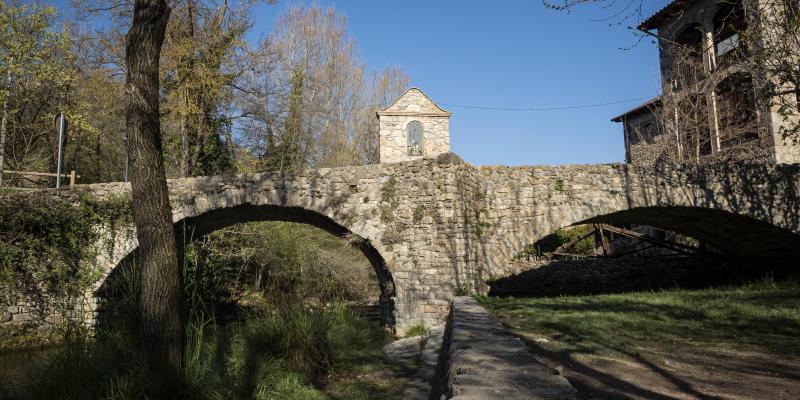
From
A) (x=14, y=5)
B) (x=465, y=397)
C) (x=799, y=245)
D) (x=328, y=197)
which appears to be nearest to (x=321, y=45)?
(x=14, y=5)

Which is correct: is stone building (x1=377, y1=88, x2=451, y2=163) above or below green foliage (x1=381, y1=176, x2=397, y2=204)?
above

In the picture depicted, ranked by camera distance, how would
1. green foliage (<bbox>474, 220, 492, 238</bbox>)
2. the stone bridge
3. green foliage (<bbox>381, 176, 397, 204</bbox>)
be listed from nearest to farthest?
1. the stone bridge
2. green foliage (<bbox>381, 176, 397, 204</bbox>)
3. green foliage (<bbox>474, 220, 492, 238</bbox>)

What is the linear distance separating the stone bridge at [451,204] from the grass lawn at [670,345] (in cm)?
326

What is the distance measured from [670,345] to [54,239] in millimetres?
12168

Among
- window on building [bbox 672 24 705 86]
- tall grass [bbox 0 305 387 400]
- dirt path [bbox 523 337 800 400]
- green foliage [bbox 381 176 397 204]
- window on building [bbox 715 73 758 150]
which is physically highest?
window on building [bbox 672 24 705 86]

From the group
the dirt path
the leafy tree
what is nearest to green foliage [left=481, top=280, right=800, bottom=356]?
the dirt path

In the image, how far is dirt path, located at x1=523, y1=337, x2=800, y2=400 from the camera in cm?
260

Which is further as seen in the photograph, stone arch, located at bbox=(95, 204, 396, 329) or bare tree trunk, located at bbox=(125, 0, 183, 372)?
stone arch, located at bbox=(95, 204, 396, 329)

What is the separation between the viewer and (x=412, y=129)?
64.7 feet

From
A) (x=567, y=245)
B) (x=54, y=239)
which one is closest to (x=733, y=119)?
(x=567, y=245)

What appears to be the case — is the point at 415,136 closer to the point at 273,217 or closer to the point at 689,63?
the point at 273,217

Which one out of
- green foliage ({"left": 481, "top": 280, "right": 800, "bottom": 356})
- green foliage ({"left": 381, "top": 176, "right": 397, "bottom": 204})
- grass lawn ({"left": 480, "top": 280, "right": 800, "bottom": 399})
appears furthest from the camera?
green foliage ({"left": 381, "top": 176, "right": 397, "bottom": 204})

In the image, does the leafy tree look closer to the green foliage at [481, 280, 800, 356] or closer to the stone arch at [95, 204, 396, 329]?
the stone arch at [95, 204, 396, 329]

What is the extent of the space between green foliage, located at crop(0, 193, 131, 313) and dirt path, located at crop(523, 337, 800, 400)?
10.5 meters
